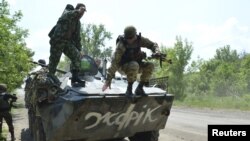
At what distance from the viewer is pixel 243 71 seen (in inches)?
1897

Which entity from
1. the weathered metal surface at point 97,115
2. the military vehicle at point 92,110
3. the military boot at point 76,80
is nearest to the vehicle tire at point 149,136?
the military vehicle at point 92,110

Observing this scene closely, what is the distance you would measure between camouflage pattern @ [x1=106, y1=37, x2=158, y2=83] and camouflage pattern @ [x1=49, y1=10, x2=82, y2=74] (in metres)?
0.82

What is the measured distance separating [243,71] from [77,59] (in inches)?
1713

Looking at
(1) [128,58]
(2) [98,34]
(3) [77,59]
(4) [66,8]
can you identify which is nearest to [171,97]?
(1) [128,58]

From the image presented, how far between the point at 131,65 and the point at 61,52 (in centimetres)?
144

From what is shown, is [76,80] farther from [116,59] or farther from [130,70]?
[130,70]

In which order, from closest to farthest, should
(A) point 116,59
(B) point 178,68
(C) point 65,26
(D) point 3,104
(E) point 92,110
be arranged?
(E) point 92,110 < (A) point 116,59 < (C) point 65,26 < (D) point 3,104 < (B) point 178,68

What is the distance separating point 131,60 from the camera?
267 inches

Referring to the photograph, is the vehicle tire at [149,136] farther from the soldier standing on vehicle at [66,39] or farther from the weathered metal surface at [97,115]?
the soldier standing on vehicle at [66,39]

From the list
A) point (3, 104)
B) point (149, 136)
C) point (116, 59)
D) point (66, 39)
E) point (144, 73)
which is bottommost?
point (149, 136)

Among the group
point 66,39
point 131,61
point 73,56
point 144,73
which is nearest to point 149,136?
point 144,73

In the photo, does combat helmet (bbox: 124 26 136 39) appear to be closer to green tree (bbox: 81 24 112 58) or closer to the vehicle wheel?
the vehicle wheel

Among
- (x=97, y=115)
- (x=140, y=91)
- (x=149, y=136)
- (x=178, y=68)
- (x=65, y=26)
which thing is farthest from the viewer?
(x=178, y=68)

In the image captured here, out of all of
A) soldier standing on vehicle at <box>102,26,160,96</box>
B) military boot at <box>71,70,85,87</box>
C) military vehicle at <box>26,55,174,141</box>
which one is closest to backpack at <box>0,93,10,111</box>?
military vehicle at <box>26,55,174,141</box>
